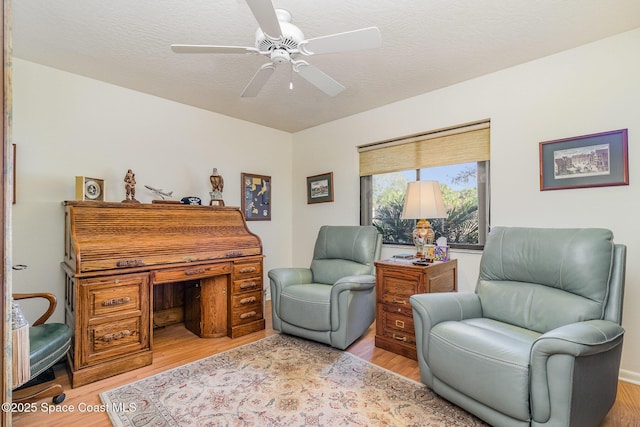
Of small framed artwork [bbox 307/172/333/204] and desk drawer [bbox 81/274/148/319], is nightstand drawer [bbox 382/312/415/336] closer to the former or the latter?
small framed artwork [bbox 307/172/333/204]

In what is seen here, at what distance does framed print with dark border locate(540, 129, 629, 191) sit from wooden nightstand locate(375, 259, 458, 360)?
1.05 meters

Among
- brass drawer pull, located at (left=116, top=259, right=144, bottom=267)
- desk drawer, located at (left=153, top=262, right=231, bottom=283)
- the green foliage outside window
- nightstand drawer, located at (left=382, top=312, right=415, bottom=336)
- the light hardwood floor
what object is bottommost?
the light hardwood floor

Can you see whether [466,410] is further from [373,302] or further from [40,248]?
[40,248]

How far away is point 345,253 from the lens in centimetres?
318

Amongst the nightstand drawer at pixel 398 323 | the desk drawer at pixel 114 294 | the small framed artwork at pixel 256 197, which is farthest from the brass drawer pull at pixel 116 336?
the nightstand drawer at pixel 398 323

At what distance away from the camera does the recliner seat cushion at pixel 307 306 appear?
2.56m

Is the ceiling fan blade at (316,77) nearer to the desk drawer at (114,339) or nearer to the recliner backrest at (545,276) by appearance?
the recliner backrest at (545,276)

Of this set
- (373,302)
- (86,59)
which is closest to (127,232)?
(86,59)

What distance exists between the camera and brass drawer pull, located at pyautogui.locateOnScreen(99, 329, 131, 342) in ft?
7.15

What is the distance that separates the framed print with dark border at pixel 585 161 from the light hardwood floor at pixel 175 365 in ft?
4.63

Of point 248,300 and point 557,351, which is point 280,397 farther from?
point 557,351

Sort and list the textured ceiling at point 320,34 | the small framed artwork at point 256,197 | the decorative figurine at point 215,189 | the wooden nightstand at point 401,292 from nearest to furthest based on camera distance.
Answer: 1. the textured ceiling at point 320,34
2. the wooden nightstand at point 401,292
3. the decorative figurine at point 215,189
4. the small framed artwork at point 256,197

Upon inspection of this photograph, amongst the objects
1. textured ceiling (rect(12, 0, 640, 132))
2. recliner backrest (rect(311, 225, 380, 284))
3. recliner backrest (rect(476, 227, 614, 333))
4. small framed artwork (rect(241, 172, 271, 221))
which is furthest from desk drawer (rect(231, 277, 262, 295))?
recliner backrest (rect(476, 227, 614, 333))

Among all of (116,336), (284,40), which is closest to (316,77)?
(284,40)
